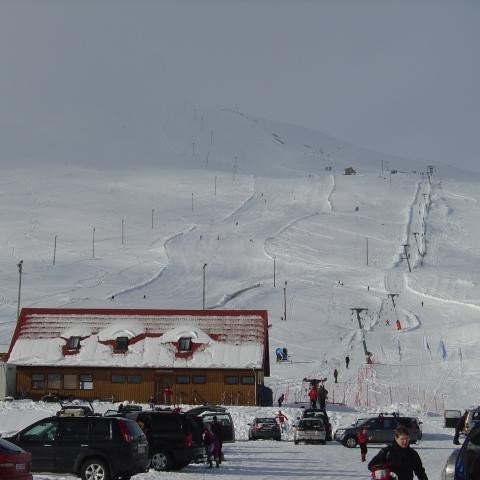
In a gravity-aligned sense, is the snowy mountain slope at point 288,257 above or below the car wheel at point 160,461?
above

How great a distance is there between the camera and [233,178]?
18588 cm

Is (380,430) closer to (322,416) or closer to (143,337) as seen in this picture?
(322,416)

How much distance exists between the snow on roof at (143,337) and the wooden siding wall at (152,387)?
0.43 m

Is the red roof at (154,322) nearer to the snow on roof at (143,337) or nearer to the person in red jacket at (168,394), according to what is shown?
the snow on roof at (143,337)

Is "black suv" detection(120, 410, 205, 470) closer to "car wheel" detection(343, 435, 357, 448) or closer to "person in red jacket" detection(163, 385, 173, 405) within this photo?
"car wheel" detection(343, 435, 357, 448)

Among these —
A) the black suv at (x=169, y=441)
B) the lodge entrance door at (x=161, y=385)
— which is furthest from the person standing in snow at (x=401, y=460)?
the lodge entrance door at (x=161, y=385)

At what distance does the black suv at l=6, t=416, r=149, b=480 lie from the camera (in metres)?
→ 19.3

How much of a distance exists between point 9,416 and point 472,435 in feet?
88.0

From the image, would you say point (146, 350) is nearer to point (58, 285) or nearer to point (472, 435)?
point (472, 435)

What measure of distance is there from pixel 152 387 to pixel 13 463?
3119 centimetres

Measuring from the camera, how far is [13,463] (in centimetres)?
1512

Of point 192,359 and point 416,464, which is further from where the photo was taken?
point 192,359

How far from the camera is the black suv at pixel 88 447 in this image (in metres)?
19.3

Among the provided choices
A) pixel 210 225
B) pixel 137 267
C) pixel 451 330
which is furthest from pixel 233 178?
pixel 451 330
